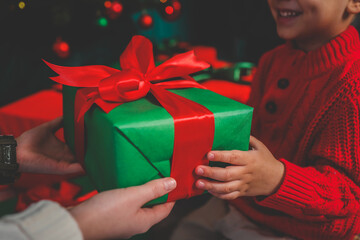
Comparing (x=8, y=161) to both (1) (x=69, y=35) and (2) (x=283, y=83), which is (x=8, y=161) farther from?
(1) (x=69, y=35)

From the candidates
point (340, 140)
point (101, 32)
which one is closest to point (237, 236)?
point (340, 140)

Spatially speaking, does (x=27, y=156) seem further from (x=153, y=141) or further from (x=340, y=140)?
(x=340, y=140)

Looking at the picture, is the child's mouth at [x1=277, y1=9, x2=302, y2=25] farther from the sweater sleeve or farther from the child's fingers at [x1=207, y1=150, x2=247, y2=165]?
the child's fingers at [x1=207, y1=150, x2=247, y2=165]

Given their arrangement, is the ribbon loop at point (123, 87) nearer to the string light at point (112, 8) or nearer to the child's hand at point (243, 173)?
the child's hand at point (243, 173)

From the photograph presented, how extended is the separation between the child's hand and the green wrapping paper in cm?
2

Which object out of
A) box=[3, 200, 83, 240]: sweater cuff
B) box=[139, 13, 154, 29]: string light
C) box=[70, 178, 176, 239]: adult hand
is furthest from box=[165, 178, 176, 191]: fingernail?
box=[139, 13, 154, 29]: string light

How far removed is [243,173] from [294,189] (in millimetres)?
130

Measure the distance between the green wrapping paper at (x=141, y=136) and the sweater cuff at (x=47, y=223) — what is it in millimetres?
87

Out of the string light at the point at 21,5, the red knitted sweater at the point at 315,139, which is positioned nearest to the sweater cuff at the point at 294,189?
the red knitted sweater at the point at 315,139

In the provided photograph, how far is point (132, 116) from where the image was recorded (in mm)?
436

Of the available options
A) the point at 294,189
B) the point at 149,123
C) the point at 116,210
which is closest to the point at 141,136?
the point at 149,123

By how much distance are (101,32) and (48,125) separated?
1.24 meters

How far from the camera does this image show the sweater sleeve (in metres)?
0.57

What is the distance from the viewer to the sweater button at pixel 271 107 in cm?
74
